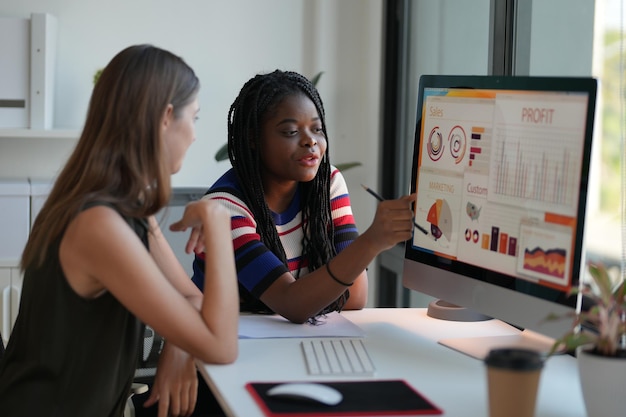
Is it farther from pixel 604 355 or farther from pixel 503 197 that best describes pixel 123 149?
pixel 604 355

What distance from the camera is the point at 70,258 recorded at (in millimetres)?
1452

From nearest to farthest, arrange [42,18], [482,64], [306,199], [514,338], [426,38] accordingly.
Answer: [514,338], [306,199], [482,64], [42,18], [426,38]

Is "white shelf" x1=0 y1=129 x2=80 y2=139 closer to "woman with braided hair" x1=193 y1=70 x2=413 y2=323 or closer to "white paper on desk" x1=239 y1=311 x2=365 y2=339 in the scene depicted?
"woman with braided hair" x1=193 y1=70 x2=413 y2=323

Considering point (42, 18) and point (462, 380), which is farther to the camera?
point (42, 18)

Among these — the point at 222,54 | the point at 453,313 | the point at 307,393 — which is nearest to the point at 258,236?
the point at 453,313

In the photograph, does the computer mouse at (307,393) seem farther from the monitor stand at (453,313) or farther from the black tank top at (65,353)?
the monitor stand at (453,313)

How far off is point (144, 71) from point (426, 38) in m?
1.99

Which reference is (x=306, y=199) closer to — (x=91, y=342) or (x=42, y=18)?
(x=91, y=342)

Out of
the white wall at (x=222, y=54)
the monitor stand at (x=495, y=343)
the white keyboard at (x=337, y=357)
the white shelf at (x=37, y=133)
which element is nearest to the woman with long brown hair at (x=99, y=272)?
the white keyboard at (x=337, y=357)

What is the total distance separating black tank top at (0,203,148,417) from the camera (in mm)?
1482

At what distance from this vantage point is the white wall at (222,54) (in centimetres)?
340

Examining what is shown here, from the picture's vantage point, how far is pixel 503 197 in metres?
1.53

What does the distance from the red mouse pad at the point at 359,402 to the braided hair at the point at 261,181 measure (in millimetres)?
599

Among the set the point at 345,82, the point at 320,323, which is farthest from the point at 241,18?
the point at 320,323
